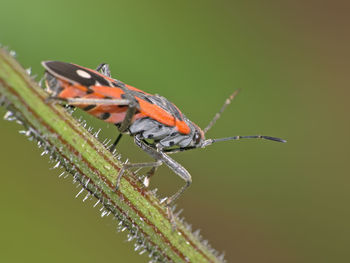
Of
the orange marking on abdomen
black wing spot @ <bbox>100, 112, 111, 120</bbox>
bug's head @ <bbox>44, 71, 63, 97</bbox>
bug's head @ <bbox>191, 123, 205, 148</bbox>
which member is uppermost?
bug's head @ <bbox>191, 123, 205, 148</bbox>

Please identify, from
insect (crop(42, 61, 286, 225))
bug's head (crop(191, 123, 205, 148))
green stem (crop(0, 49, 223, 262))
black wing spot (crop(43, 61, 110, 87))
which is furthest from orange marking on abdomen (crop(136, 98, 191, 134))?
green stem (crop(0, 49, 223, 262))

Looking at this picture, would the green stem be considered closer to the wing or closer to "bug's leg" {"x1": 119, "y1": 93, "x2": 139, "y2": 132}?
the wing

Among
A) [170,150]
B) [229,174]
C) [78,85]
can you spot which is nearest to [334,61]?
[229,174]

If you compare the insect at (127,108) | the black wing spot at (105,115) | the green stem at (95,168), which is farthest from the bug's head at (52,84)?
the black wing spot at (105,115)

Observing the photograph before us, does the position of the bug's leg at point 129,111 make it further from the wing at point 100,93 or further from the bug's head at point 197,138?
the bug's head at point 197,138

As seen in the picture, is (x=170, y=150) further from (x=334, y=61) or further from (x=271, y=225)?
(x=334, y=61)

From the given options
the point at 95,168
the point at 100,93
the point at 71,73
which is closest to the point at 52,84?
the point at 71,73
